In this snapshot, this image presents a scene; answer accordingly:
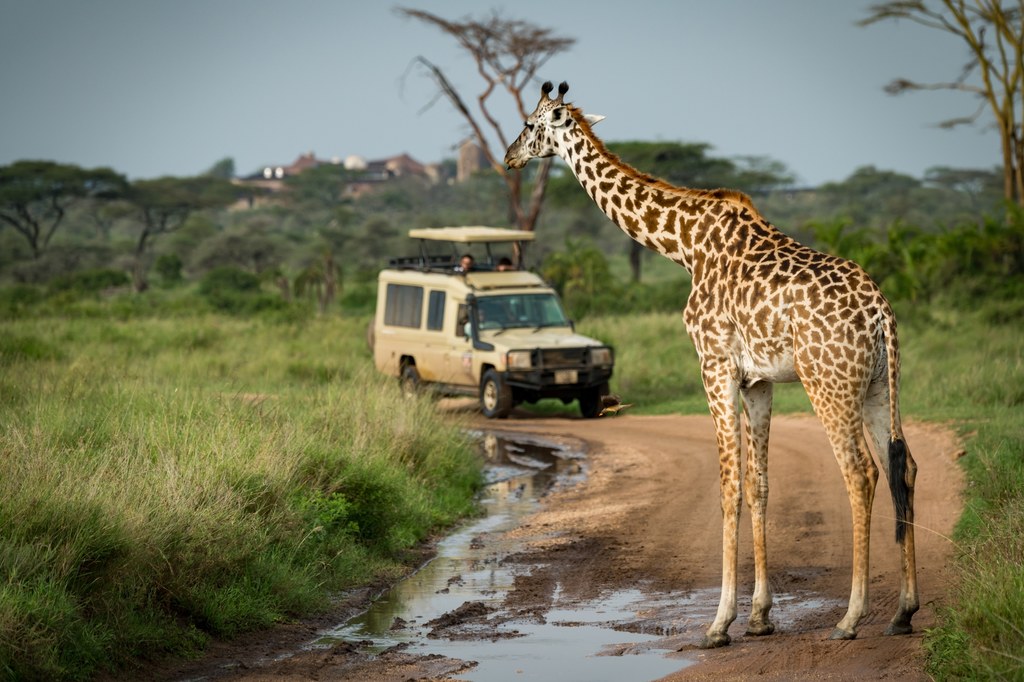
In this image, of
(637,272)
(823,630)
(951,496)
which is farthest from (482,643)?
(637,272)

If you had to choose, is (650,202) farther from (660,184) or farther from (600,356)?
(600,356)

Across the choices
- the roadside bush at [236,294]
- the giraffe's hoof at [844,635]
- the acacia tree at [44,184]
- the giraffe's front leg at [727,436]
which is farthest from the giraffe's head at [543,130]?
the acacia tree at [44,184]

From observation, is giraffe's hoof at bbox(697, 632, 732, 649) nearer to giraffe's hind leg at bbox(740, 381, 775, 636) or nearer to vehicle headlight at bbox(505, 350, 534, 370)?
Result: giraffe's hind leg at bbox(740, 381, 775, 636)

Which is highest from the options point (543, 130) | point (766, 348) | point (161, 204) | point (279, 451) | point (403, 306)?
point (161, 204)

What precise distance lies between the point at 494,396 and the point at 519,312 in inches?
58.3

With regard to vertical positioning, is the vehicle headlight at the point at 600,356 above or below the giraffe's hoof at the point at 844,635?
above

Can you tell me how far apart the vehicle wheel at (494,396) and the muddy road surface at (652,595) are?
4.56 meters

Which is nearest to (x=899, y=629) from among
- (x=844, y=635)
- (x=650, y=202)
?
(x=844, y=635)

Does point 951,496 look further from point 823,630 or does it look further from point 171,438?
point 171,438

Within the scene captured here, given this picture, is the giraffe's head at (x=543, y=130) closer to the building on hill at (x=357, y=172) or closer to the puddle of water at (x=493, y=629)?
the puddle of water at (x=493, y=629)

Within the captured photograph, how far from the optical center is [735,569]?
799 centimetres

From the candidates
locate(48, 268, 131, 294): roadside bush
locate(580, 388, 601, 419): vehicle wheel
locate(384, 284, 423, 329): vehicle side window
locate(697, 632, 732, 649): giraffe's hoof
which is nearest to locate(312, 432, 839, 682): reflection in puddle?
locate(697, 632, 732, 649): giraffe's hoof

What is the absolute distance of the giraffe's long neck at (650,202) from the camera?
8602mm

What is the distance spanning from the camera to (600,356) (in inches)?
730
